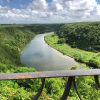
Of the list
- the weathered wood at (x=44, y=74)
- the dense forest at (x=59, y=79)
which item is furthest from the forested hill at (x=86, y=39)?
the weathered wood at (x=44, y=74)

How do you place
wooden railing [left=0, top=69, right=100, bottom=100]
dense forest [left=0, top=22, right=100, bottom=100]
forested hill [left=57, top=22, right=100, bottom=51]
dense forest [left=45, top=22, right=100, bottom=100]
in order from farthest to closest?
forested hill [left=57, top=22, right=100, bottom=51], dense forest [left=45, top=22, right=100, bottom=100], dense forest [left=0, top=22, right=100, bottom=100], wooden railing [left=0, top=69, right=100, bottom=100]

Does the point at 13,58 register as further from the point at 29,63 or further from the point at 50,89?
the point at 50,89

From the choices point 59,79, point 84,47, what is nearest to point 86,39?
point 84,47

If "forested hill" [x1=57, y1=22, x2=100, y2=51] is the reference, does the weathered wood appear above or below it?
above

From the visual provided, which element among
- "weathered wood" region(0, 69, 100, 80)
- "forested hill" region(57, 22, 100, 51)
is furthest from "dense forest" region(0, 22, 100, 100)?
"weathered wood" region(0, 69, 100, 80)

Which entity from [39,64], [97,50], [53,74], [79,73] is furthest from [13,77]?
[97,50]

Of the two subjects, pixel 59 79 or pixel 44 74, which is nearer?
pixel 44 74

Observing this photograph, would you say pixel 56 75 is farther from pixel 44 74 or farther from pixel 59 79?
pixel 59 79

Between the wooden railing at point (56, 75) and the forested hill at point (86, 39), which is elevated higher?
the wooden railing at point (56, 75)

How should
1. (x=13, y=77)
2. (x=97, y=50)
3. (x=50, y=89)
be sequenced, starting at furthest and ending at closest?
(x=97, y=50) → (x=50, y=89) → (x=13, y=77)

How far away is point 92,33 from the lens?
136250 mm

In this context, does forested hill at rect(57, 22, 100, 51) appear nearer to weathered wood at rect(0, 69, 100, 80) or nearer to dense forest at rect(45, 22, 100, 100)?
dense forest at rect(45, 22, 100, 100)

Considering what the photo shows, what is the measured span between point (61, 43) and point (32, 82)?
311ft

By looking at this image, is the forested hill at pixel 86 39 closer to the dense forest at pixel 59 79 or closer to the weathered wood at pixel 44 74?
the dense forest at pixel 59 79
